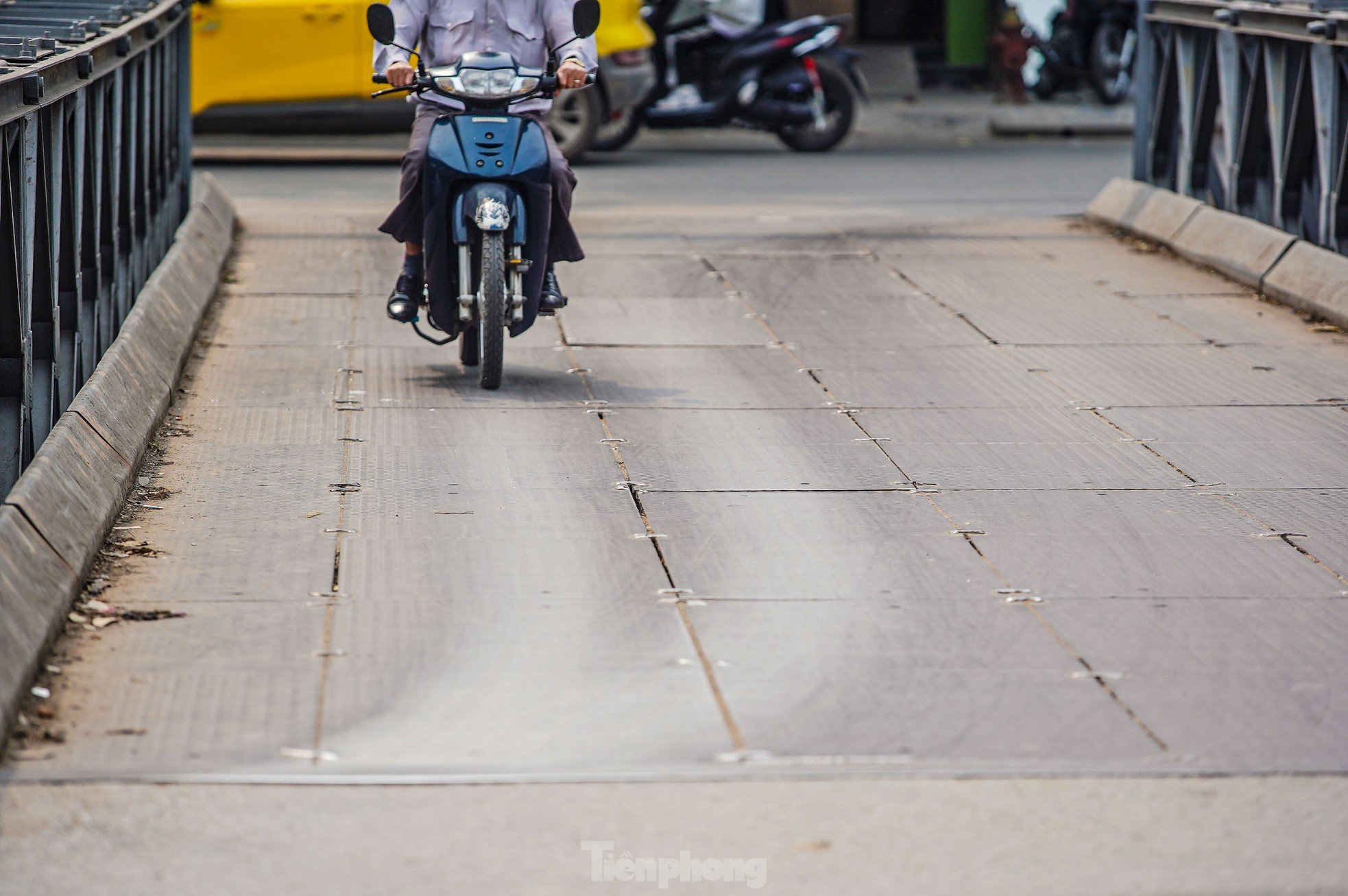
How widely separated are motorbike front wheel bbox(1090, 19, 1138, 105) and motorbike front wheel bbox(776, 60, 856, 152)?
6.54 metres

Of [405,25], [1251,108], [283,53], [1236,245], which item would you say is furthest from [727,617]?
[283,53]

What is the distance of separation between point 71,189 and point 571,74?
73.1 inches

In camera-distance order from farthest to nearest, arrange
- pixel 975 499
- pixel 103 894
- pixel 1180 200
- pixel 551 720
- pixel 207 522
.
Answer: pixel 1180 200 → pixel 975 499 → pixel 207 522 → pixel 551 720 → pixel 103 894

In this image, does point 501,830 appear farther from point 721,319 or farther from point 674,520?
point 721,319

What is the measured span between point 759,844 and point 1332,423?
4237 mm

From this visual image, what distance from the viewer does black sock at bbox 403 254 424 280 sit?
Result: 7.39 metres

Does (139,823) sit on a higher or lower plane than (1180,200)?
lower

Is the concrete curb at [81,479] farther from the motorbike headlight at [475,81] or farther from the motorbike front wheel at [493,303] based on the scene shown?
the motorbike headlight at [475,81]

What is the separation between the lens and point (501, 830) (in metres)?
3.41

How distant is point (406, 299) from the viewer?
736cm

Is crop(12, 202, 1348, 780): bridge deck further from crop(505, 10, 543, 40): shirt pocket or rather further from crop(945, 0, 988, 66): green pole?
crop(945, 0, 988, 66): green pole

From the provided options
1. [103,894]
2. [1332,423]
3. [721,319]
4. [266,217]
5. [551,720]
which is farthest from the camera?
[266,217]

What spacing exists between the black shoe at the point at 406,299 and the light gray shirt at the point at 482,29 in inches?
28.3

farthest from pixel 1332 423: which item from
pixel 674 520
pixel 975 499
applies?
pixel 674 520
